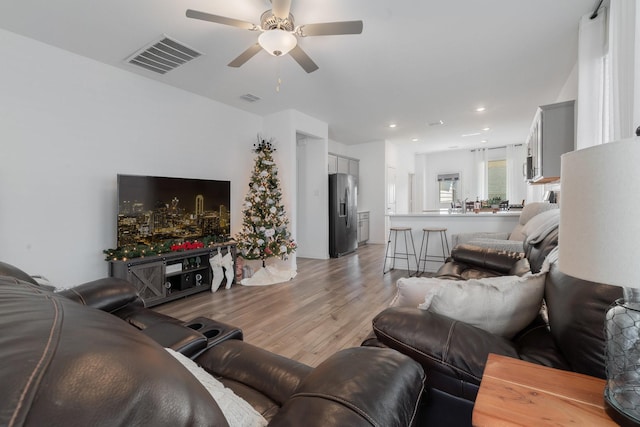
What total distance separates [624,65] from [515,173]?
783 cm

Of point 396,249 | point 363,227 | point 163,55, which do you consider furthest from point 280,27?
point 363,227

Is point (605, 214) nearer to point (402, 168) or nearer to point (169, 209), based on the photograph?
point (169, 209)

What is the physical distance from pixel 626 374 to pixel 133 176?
3876 millimetres

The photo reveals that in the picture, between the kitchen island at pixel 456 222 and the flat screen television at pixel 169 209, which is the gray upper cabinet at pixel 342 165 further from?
the flat screen television at pixel 169 209

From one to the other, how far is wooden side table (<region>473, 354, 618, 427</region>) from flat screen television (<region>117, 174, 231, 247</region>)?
3543mm

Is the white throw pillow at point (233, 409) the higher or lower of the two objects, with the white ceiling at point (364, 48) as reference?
lower

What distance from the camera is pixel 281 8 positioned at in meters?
2.10

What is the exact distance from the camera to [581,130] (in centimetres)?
256

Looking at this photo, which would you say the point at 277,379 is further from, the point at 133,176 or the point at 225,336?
the point at 133,176

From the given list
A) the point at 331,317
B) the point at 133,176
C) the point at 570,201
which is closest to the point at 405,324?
the point at 570,201

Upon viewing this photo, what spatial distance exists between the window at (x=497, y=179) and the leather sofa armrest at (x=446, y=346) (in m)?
9.26

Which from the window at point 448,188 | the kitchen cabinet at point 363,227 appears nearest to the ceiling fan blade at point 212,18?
the kitchen cabinet at point 363,227

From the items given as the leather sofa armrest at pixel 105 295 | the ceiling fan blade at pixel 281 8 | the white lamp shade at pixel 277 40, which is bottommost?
the leather sofa armrest at pixel 105 295

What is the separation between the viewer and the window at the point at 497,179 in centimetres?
882
